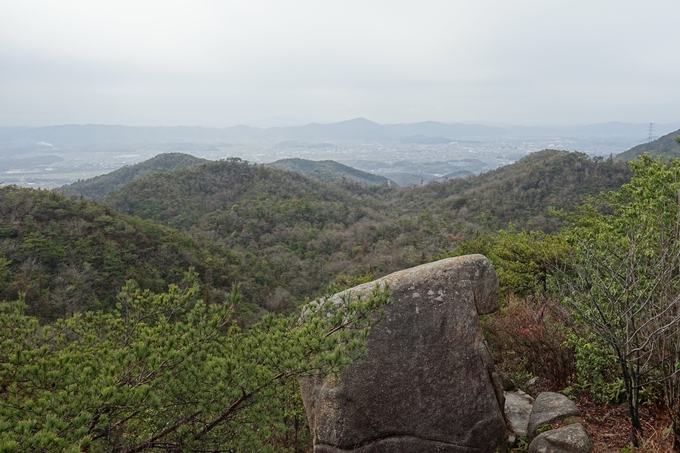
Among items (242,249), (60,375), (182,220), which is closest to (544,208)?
(242,249)

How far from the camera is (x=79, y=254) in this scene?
22.2 m

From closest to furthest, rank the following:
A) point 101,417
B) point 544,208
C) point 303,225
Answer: point 101,417 < point 544,208 < point 303,225

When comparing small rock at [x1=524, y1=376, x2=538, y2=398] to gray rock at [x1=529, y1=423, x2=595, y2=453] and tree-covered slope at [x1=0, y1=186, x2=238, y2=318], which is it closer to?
gray rock at [x1=529, y1=423, x2=595, y2=453]

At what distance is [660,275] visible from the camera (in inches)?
152

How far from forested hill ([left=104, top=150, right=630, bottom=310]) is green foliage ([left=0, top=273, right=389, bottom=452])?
20242mm

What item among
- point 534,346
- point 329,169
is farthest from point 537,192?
point 329,169

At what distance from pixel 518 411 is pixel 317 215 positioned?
43334mm

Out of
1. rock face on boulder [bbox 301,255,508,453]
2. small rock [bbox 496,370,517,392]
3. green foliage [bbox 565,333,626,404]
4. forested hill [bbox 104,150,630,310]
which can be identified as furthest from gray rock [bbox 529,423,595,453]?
forested hill [bbox 104,150,630,310]

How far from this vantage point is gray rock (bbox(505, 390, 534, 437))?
4.96 metres

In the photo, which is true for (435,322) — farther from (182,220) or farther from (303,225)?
(182,220)

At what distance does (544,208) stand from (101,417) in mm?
44635

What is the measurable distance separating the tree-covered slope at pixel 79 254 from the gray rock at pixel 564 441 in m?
19.1

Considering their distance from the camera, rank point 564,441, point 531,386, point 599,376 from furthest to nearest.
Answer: point 531,386 → point 599,376 → point 564,441

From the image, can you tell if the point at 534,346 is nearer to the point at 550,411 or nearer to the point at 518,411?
the point at 518,411
